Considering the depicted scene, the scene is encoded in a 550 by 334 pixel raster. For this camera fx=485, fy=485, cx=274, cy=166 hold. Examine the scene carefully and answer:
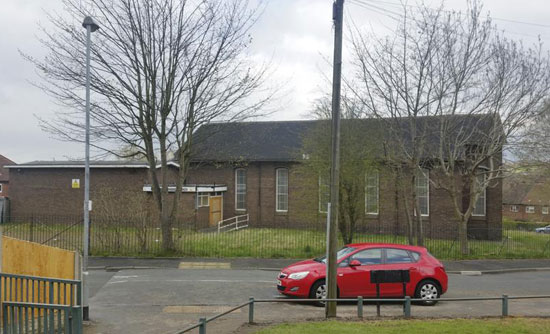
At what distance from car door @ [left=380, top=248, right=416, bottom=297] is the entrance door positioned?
2242 cm

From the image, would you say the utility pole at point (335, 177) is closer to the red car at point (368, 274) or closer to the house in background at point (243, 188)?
the red car at point (368, 274)

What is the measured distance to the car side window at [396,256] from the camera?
40.8ft

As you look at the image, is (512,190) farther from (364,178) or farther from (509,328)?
(509,328)

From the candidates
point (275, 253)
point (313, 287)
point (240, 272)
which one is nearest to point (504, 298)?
point (313, 287)

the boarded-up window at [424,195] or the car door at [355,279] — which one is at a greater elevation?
the boarded-up window at [424,195]

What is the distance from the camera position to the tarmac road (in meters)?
10.5

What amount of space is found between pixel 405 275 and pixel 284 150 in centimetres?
2395

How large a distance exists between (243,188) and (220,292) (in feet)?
73.5

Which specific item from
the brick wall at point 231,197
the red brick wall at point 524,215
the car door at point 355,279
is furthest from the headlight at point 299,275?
the red brick wall at point 524,215

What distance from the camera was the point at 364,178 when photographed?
71.9 feet

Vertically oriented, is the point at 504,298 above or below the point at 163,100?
below

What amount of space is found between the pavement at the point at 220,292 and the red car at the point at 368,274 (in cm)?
39

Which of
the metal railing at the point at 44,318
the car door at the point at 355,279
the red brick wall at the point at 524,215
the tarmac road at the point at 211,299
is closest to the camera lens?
the metal railing at the point at 44,318

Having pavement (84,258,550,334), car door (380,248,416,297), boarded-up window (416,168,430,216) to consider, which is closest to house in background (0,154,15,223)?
pavement (84,258,550,334)
